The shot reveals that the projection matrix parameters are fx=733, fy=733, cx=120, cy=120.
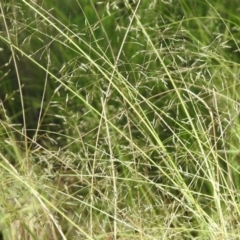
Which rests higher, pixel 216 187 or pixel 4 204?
pixel 4 204

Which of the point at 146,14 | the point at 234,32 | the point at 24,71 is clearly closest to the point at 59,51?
the point at 24,71

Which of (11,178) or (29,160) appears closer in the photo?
(11,178)

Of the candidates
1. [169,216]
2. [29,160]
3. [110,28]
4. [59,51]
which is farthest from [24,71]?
[169,216]

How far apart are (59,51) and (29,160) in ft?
4.71

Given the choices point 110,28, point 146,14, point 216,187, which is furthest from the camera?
point 110,28

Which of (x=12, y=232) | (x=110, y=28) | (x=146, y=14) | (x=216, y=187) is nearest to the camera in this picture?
(x=216, y=187)

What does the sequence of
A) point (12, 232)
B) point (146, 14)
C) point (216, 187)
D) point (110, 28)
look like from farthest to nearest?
point (110, 28), point (146, 14), point (12, 232), point (216, 187)

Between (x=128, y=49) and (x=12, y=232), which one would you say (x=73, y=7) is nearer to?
(x=128, y=49)

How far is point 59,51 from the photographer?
332 centimetres

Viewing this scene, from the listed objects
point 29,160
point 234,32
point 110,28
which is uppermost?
point 29,160

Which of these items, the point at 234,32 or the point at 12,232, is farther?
the point at 234,32

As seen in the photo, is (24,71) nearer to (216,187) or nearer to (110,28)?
(110,28)

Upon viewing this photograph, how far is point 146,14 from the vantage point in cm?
301

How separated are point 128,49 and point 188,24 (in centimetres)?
28
